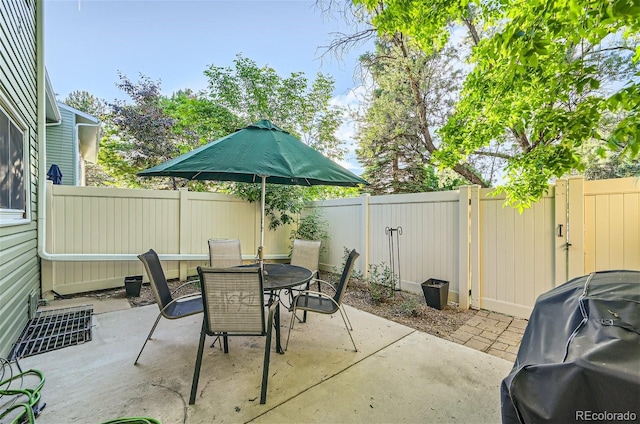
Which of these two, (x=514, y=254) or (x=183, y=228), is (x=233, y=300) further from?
(x=183, y=228)

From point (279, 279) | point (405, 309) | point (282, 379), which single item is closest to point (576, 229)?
point (405, 309)

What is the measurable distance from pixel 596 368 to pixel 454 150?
361cm

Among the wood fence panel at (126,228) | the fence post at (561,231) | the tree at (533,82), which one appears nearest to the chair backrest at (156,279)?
the wood fence panel at (126,228)

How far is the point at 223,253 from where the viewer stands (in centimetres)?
420

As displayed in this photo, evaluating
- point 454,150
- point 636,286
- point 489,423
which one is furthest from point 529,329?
point 454,150

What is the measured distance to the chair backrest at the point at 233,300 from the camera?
2072 mm

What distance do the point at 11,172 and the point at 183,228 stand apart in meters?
2.76

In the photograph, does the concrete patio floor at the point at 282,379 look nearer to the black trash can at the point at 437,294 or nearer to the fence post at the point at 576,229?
the black trash can at the point at 437,294

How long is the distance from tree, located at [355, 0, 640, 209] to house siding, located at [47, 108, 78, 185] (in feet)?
26.5

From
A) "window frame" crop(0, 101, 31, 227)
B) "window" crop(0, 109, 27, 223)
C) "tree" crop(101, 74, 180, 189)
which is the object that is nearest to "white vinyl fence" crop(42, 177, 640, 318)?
"window frame" crop(0, 101, 31, 227)

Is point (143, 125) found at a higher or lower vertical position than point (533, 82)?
higher

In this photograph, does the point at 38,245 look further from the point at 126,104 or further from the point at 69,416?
the point at 126,104

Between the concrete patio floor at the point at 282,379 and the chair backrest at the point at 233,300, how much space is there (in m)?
0.47

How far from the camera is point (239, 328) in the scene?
2186 millimetres
